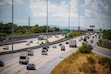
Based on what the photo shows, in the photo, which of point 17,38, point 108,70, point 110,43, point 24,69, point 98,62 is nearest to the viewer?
point 24,69

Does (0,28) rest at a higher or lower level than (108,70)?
higher

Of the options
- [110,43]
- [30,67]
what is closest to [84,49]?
[110,43]

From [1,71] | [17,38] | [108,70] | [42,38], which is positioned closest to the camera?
[1,71]

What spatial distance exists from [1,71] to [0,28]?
65.1 metres

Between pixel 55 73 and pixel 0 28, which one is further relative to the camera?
pixel 0 28

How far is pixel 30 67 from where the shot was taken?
34469 millimetres

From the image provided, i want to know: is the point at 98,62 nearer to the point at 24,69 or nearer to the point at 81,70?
the point at 81,70

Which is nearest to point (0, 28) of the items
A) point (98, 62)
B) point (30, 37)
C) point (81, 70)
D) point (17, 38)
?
point (17, 38)

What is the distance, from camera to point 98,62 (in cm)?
4509

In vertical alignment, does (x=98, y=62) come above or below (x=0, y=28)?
below

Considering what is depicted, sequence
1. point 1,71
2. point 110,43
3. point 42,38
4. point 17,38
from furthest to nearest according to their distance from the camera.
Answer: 1. point 42,38
2. point 17,38
3. point 110,43
4. point 1,71

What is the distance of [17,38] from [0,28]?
782 centimetres

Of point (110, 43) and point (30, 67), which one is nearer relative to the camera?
point (30, 67)

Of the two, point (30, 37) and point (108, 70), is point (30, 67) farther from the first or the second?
point (30, 37)
